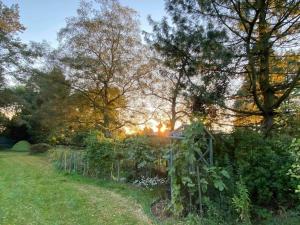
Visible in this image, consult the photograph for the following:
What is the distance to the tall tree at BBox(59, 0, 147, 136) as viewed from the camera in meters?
16.6

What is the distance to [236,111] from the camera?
7617 millimetres

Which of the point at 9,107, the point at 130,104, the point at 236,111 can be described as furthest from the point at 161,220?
the point at 9,107

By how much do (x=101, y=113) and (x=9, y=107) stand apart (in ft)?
35.3

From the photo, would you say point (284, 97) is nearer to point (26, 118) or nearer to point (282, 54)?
point (282, 54)

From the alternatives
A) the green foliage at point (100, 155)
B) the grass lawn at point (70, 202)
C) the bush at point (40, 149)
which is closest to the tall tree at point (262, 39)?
the grass lawn at point (70, 202)

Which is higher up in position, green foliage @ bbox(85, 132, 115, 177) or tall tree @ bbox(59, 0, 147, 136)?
tall tree @ bbox(59, 0, 147, 136)

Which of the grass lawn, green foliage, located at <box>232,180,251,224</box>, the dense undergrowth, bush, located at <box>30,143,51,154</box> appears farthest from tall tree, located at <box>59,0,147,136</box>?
green foliage, located at <box>232,180,251,224</box>

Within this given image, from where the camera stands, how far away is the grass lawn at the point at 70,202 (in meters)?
5.17

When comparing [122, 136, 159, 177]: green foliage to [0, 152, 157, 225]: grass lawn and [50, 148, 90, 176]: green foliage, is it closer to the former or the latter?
[0, 152, 157, 225]: grass lawn

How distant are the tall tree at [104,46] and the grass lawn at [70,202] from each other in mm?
Result: 8398

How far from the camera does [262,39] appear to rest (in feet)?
22.5

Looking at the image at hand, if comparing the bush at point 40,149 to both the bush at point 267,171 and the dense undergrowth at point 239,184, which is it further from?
the bush at point 267,171

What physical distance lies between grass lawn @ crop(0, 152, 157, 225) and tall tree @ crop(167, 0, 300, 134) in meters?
3.45

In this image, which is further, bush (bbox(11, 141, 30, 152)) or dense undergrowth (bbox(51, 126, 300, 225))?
bush (bbox(11, 141, 30, 152))
